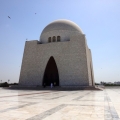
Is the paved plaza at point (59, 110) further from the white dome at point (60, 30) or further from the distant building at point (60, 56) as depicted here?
the white dome at point (60, 30)

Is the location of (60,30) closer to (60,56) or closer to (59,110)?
(60,56)

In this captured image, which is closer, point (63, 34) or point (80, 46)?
point (80, 46)

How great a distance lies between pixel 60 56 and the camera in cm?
1789

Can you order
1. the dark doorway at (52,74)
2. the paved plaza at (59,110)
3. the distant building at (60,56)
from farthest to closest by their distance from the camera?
the dark doorway at (52,74) → the distant building at (60,56) → the paved plaza at (59,110)

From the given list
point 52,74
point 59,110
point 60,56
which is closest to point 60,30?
point 60,56

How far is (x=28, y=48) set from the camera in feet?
65.1

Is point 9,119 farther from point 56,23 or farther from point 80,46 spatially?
point 56,23

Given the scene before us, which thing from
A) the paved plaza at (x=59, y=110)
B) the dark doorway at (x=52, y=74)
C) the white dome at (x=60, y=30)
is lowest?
the paved plaza at (x=59, y=110)

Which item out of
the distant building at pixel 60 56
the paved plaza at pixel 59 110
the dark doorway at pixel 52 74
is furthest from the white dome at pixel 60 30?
the paved plaza at pixel 59 110

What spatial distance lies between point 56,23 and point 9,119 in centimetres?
1816

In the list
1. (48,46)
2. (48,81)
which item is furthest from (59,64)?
(48,81)

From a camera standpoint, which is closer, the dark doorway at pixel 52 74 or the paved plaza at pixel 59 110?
the paved plaza at pixel 59 110

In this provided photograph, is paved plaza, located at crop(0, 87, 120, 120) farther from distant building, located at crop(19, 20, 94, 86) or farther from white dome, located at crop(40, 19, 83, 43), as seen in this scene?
white dome, located at crop(40, 19, 83, 43)

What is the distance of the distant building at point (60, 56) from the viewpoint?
55.4 feet
